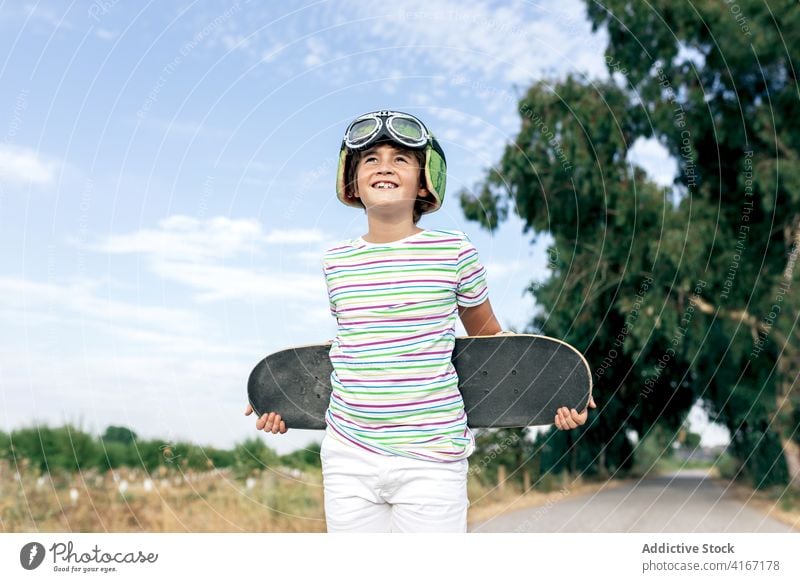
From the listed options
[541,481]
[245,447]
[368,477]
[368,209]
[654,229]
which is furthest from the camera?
[541,481]

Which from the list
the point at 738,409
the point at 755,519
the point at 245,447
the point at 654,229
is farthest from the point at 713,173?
the point at 245,447

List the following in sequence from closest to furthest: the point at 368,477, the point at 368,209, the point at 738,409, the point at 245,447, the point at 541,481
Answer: the point at 368,477, the point at 368,209, the point at 245,447, the point at 738,409, the point at 541,481

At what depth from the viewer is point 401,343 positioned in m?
3.39

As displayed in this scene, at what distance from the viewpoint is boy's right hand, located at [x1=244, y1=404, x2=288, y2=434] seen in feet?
12.7

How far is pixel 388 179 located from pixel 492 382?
99cm

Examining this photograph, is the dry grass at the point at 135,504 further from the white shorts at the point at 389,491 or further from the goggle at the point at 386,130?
the goggle at the point at 386,130

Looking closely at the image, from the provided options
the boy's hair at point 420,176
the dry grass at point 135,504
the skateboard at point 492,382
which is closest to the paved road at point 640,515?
the dry grass at point 135,504

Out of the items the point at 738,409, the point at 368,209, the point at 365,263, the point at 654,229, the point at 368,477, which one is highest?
the point at 654,229

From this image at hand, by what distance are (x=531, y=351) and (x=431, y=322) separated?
61cm

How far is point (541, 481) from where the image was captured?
1644cm

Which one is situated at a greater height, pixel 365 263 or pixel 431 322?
pixel 365 263

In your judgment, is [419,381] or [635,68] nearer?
[419,381]

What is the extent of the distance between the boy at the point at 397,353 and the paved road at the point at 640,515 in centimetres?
891

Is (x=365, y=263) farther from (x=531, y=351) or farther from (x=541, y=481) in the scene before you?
(x=541, y=481)
